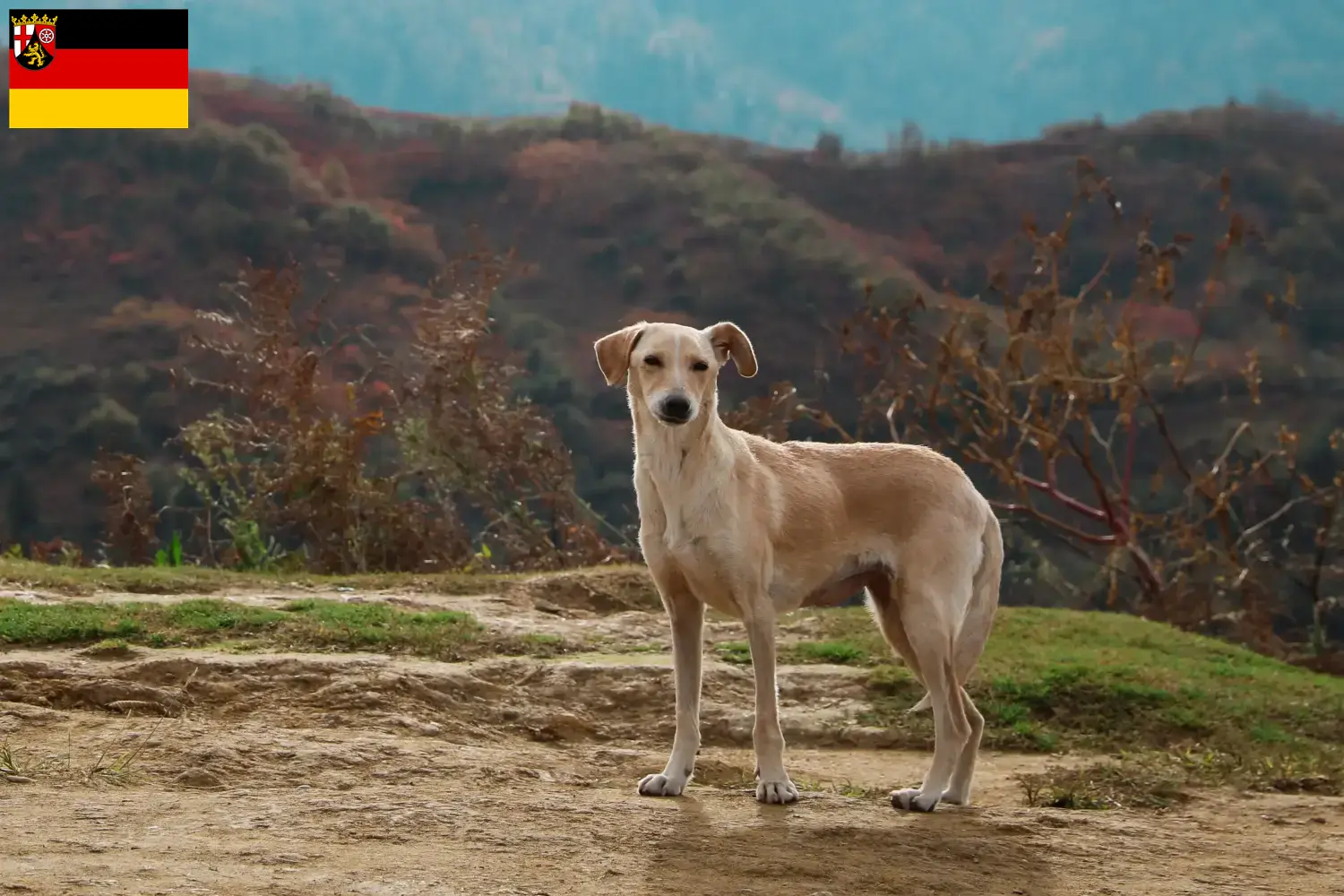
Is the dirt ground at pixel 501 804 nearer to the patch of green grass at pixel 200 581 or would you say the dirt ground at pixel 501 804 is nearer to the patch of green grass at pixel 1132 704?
the patch of green grass at pixel 1132 704

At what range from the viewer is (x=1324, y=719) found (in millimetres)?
8430

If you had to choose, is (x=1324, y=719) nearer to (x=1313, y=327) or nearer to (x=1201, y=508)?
(x=1201, y=508)

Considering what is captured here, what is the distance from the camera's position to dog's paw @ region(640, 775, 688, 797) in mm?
5430

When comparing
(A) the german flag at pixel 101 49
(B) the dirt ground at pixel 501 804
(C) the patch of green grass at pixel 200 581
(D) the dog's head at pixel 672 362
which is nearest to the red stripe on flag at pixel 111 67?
(A) the german flag at pixel 101 49

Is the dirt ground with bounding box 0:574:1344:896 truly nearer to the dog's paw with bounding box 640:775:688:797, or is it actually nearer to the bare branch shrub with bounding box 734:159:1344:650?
the dog's paw with bounding box 640:775:688:797

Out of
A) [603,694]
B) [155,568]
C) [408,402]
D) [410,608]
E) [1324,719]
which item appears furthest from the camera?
[408,402]

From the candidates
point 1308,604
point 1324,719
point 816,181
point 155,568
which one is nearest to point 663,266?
point 816,181

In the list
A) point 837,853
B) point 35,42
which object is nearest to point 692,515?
point 837,853

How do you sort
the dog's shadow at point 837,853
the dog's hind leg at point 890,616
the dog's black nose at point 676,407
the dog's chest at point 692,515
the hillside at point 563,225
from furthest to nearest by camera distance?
the hillside at point 563,225
the dog's hind leg at point 890,616
the dog's chest at point 692,515
the dog's black nose at point 676,407
the dog's shadow at point 837,853

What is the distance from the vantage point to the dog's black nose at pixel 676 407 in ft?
16.7

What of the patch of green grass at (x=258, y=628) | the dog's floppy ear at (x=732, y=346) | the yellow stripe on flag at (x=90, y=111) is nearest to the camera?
the dog's floppy ear at (x=732, y=346)

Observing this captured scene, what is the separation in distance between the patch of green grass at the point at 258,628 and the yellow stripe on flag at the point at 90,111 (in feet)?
40.2

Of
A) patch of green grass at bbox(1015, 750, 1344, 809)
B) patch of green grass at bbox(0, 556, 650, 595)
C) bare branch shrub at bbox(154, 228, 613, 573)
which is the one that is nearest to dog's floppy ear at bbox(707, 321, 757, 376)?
patch of green grass at bbox(1015, 750, 1344, 809)

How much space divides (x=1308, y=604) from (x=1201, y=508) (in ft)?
9.67
